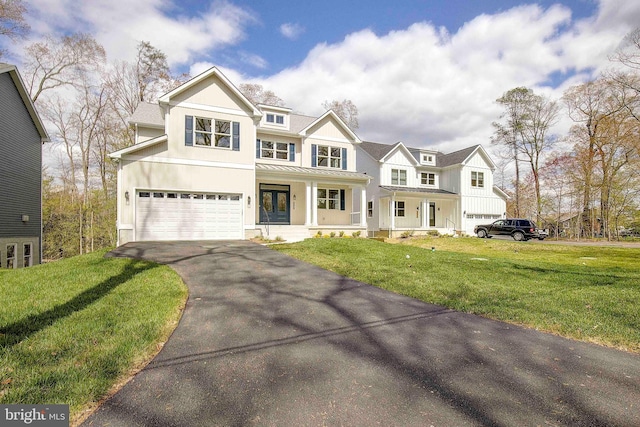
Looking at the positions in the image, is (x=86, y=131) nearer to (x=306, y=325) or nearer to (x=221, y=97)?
(x=221, y=97)

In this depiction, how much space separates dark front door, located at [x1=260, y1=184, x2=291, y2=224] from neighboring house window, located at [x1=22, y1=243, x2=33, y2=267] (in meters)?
11.7

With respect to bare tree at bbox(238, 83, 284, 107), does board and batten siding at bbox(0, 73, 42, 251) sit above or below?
below

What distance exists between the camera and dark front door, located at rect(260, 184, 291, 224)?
17.8 metres

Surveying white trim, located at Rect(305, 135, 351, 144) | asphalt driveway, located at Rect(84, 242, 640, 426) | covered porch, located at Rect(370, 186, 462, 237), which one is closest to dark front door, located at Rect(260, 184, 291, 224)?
white trim, located at Rect(305, 135, 351, 144)

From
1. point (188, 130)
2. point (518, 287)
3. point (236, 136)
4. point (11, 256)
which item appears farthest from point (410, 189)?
point (11, 256)

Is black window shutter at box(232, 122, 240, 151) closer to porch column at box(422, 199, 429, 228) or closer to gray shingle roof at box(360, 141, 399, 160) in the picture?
gray shingle roof at box(360, 141, 399, 160)

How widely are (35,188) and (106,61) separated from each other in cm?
1300

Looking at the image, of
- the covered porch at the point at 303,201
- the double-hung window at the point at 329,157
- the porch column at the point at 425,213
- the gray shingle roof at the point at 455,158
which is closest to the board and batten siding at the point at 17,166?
the covered porch at the point at 303,201

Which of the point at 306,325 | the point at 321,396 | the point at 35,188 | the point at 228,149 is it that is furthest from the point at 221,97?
the point at 321,396

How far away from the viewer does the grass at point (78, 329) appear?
8.63 feet

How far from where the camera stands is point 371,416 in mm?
2359

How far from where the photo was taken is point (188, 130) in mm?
13977

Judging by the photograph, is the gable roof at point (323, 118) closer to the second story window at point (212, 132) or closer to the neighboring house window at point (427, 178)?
the second story window at point (212, 132)

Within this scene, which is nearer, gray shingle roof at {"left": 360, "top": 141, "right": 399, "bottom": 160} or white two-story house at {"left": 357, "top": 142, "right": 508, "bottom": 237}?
white two-story house at {"left": 357, "top": 142, "right": 508, "bottom": 237}
